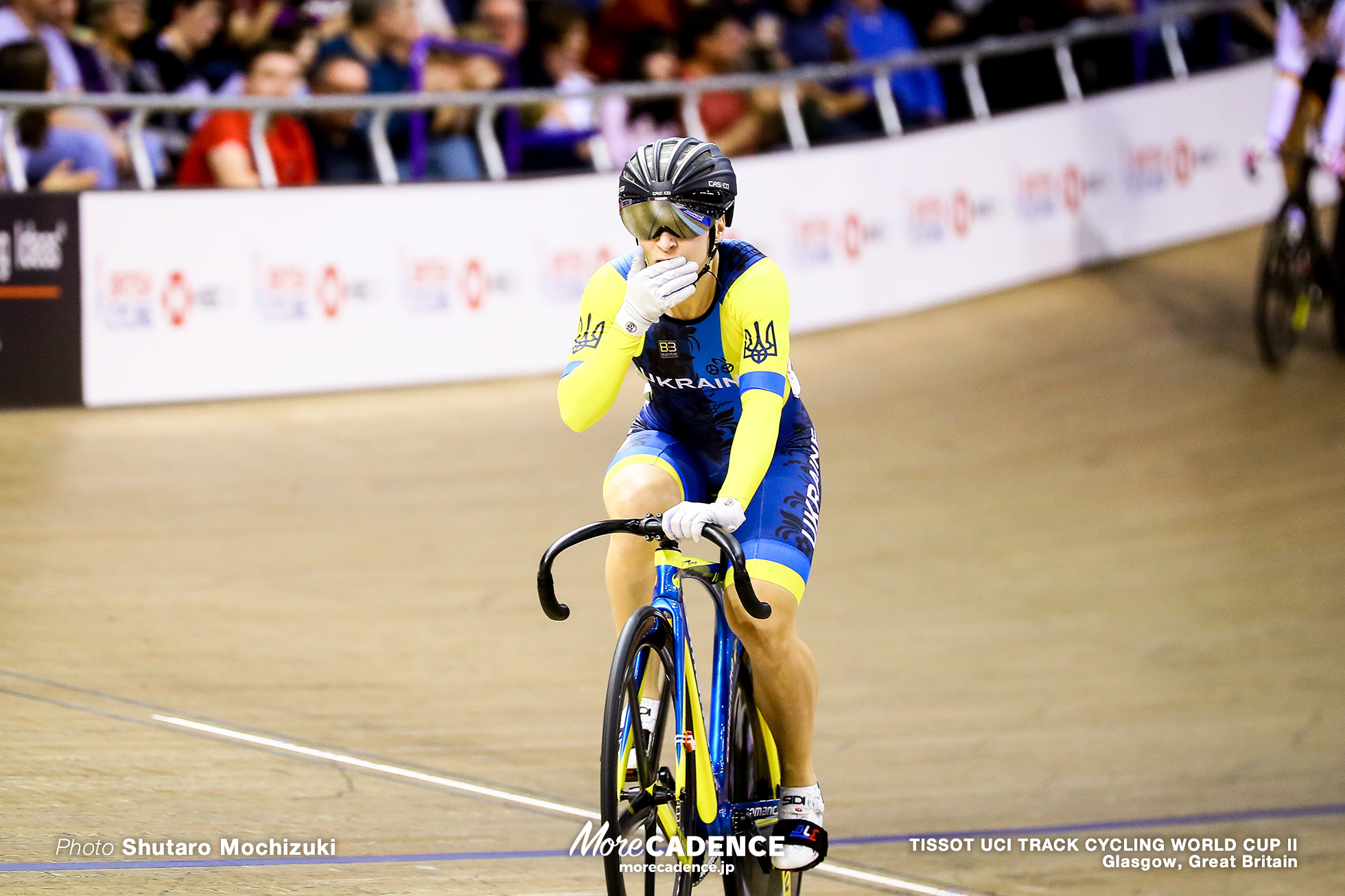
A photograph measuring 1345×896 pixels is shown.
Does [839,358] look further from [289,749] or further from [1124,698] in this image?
[289,749]

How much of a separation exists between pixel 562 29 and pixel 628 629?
23.3 feet

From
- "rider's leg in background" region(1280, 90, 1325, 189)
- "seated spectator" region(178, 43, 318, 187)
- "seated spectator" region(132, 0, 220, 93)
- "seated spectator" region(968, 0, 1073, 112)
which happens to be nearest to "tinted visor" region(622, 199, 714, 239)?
"seated spectator" region(178, 43, 318, 187)

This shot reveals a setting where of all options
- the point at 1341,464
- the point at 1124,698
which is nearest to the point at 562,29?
the point at 1341,464

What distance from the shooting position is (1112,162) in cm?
1152

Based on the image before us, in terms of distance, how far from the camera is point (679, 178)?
309cm

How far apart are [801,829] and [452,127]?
5941 mm

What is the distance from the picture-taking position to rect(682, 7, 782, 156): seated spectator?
9.64m

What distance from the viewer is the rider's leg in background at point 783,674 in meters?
3.28

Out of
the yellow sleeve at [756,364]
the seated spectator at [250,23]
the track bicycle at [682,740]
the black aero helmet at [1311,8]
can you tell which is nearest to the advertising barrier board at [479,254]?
the seated spectator at [250,23]

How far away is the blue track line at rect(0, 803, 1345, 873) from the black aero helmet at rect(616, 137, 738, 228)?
5.45ft

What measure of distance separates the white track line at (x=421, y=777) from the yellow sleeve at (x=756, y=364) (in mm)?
1278

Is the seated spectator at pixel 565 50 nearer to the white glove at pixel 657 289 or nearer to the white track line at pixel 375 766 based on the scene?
the white track line at pixel 375 766

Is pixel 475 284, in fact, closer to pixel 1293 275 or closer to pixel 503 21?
pixel 503 21

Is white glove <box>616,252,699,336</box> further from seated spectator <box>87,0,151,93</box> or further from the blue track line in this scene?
seated spectator <box>87,0,151,93</box>
